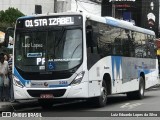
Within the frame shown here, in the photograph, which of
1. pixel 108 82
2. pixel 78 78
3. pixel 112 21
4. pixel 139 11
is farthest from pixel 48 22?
pixel 139 11

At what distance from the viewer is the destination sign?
16797mm

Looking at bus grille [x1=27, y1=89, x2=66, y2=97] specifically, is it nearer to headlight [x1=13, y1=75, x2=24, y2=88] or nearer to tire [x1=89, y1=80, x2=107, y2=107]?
headlight [x1=13, y1=75, x2=24, y2=88]

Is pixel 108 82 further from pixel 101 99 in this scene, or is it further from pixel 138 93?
pixel 138 93

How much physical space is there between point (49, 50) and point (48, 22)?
40.2 inches

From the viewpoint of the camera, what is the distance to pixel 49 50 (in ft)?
54.6

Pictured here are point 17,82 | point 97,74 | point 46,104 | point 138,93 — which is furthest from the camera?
point 138,93

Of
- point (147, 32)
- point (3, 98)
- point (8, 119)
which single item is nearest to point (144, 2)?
point (147, 32)

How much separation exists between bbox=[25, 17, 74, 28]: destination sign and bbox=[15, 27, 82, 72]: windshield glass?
23cm

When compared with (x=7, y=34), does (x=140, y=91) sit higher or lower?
lower

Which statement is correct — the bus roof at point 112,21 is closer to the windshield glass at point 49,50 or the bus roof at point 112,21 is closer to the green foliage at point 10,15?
the windshield glass at point 49,50

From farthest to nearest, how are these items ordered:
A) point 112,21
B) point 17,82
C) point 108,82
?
point 112,21, point 108,82, point 17,82

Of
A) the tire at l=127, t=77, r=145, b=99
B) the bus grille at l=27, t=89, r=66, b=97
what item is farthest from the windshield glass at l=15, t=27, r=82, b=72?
the tire at l=127, t=77, r=145, b=99

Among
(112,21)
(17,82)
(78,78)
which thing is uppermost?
(112,21)

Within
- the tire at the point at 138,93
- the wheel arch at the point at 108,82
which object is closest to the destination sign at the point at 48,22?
the wheel arch at the point at 108,82
